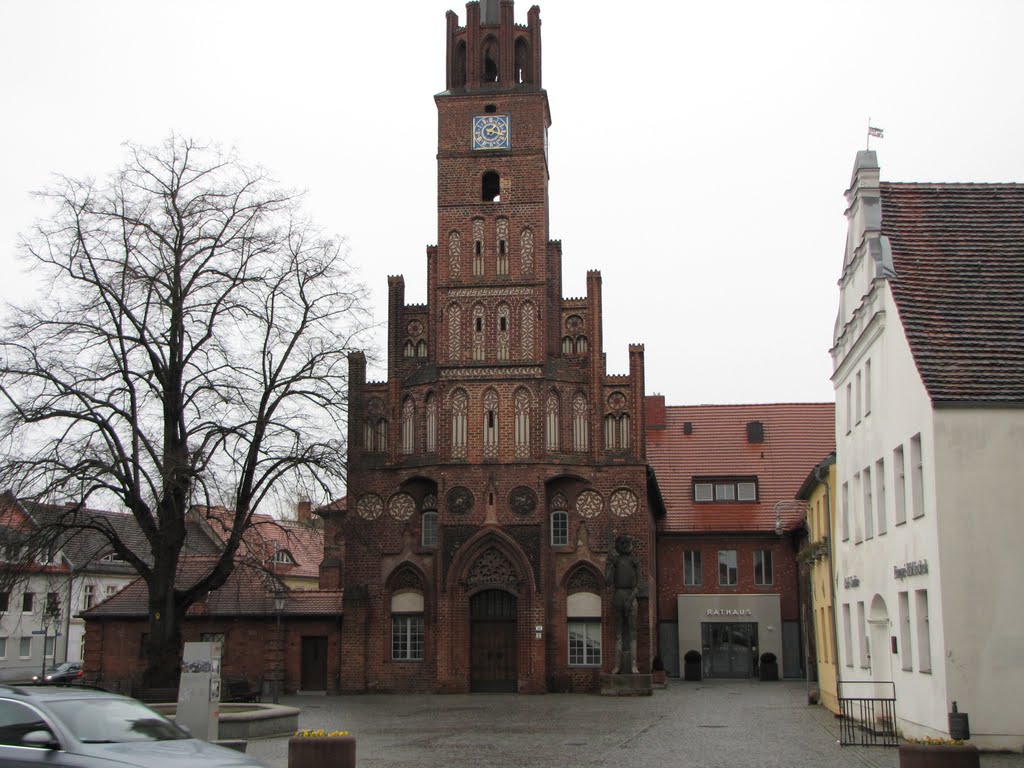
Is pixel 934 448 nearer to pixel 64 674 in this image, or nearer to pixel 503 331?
pixel 503 331

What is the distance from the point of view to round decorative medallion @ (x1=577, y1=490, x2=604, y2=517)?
1666 inches

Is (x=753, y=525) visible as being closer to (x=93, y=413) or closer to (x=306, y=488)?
(x=306, y=488)

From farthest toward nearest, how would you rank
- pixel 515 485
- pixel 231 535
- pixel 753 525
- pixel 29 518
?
1. pixel 753 525
2. pixel 515 485
3. pixel 231 535
4. pixel 29 518

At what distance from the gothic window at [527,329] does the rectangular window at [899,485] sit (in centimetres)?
2093

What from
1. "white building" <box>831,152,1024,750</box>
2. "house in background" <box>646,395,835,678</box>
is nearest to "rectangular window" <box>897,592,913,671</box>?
"white building" <box>831,152,1024,750</box>

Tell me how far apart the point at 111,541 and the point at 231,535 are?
3048mm

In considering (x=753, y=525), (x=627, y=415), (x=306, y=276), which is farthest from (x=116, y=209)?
(x=753, y=525)

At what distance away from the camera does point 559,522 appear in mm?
42562

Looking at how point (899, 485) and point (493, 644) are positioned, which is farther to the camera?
point (493, 644)

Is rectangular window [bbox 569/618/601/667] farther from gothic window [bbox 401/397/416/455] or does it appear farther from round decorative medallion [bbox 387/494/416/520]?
gothic window [bbox 401/397/416/455]

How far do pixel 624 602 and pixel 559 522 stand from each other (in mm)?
4104

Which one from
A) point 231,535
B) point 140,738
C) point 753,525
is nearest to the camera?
point 140,738

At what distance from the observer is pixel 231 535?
32.1m

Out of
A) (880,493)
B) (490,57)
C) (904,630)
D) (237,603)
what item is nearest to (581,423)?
(237,603)
